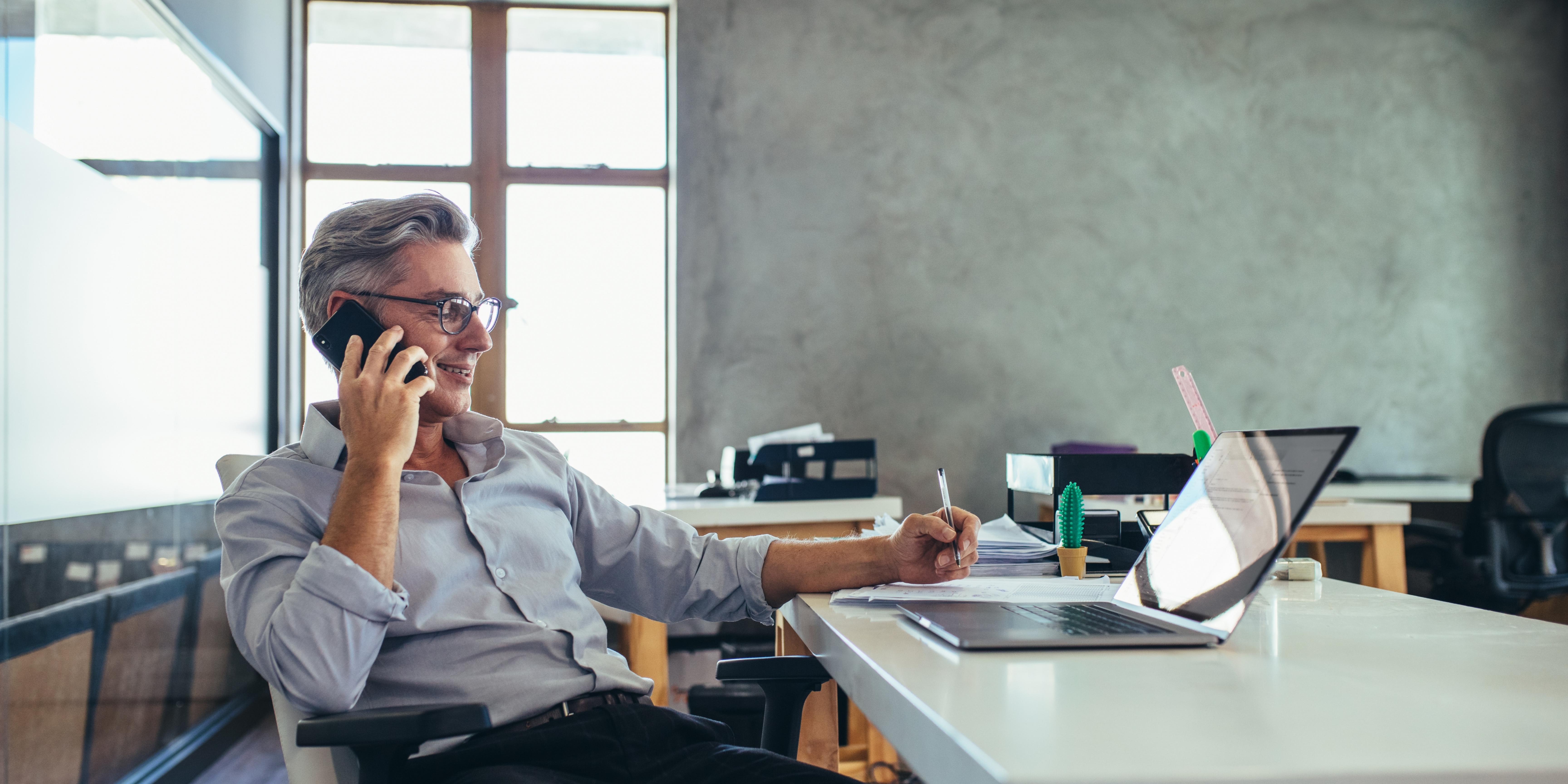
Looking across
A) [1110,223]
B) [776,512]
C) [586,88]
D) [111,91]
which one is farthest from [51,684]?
[1110,223]

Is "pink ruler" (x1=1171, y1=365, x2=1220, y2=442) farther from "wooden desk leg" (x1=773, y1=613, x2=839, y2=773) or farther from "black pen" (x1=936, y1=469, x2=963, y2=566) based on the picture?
"wooden desk leg" (x1=773, y1=613, x2=839, y2=773)

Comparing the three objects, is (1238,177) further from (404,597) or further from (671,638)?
(404,597)

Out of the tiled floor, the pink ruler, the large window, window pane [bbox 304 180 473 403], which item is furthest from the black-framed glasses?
window pane [bbox 304 180 473 403]

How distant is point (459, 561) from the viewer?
46.1 inches

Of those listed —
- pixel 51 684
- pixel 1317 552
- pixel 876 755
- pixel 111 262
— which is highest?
pixel 111 262

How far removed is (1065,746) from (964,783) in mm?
60

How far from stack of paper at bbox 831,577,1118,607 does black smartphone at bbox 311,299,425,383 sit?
639mm

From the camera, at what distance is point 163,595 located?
252 centimetres

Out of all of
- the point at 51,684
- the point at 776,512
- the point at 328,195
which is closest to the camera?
the point at 51,684

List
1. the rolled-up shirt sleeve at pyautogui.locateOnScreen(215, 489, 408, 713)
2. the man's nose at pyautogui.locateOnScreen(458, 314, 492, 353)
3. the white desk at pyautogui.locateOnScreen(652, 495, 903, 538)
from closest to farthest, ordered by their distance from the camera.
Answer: the rolled-up shirt sleeve at pyautogui.locateOnScreen(215, 489, 408, 713) < the man's nose at pyautogui.locateOnScreen(458, 314, 492, 353) < the white desk at pyautogui.locateOnScreen(652, 495, 903, 538)

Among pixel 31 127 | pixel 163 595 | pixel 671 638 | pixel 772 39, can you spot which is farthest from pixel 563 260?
pixel 31 127

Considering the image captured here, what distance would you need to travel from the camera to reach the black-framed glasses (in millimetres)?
1254

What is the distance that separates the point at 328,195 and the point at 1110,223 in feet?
11.2

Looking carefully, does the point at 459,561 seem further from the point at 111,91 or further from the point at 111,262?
the point at 111,91
